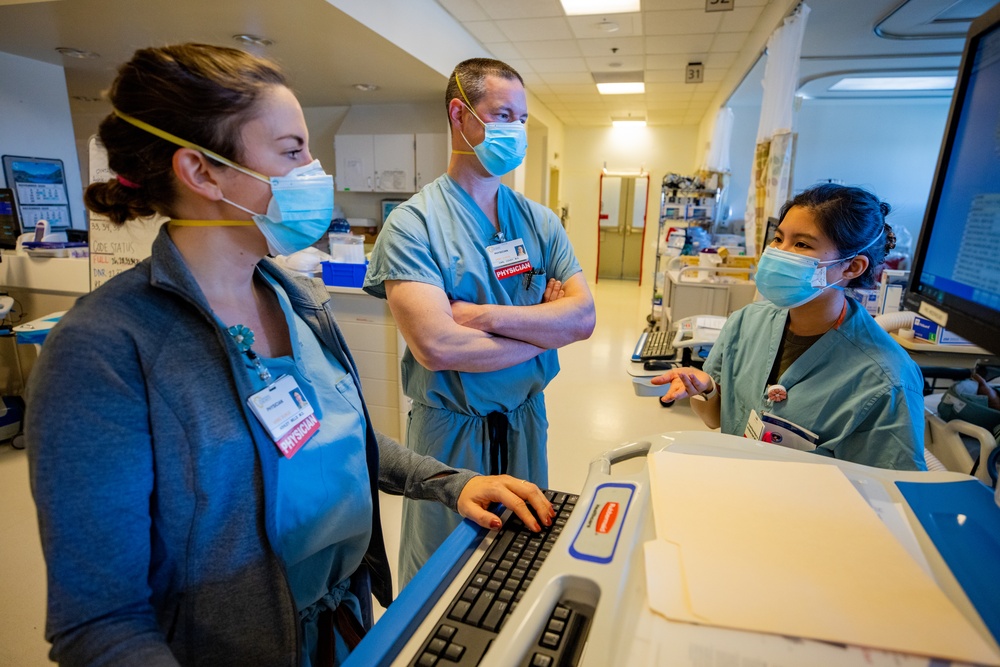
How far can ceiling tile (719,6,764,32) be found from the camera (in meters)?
3.99

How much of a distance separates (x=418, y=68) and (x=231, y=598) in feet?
14.7

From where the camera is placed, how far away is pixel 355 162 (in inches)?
243

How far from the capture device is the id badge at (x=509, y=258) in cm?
147

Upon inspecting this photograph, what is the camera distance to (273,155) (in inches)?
34.5

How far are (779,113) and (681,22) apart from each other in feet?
5.01

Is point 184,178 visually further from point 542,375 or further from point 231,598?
point 542,375

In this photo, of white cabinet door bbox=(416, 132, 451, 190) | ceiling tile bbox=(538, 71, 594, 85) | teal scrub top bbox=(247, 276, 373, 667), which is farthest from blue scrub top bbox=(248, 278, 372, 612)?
ceiling tile bbox=(538, 71, 594, 85)

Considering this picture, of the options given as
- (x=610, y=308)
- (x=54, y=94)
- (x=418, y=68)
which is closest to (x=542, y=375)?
(x=418, y=68)

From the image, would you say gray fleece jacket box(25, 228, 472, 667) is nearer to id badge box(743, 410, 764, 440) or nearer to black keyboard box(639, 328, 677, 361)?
id badge box(743, 410, 764, 440)

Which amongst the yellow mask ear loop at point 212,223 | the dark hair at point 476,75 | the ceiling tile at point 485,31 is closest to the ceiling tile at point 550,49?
the ceiling tile at point 485,31

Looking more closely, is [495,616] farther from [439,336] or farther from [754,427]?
[754,427]

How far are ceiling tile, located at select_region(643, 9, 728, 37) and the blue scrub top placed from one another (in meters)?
4.32

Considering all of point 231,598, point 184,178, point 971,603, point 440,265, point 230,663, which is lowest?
point 230,663

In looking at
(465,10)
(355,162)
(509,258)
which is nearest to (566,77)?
(465,10)
